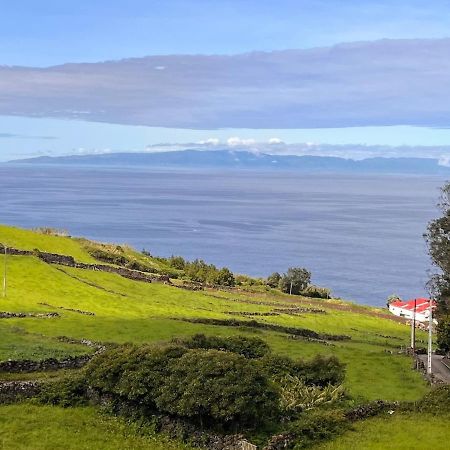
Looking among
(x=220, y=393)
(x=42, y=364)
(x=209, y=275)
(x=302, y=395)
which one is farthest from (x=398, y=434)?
(x=209, y=275)

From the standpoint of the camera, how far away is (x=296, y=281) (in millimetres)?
109500

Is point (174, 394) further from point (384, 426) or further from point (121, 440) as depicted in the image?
point (384, 426)

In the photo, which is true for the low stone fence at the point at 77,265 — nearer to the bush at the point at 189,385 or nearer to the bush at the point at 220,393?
the bush at the point at 189,385

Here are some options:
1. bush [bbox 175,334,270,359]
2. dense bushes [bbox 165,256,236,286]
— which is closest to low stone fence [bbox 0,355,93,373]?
bush [bbox 175,334,270,359]

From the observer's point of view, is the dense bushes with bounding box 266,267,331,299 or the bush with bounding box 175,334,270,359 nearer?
the bush with bounding box 175,334,270,359

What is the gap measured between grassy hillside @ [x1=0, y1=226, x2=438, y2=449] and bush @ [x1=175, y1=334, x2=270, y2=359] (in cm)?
579

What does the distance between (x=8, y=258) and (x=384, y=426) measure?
54222mm

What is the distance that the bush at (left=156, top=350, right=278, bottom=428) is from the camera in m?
25.2

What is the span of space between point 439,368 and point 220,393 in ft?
90.3

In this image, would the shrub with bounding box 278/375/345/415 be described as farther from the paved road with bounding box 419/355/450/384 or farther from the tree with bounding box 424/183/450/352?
the tree with bounding box 424/183/450/352

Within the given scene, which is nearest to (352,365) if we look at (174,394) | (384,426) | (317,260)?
(384,426)

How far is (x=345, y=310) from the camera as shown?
277 feet

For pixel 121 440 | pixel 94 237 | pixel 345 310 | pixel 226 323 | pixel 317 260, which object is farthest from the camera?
pixel 94 237

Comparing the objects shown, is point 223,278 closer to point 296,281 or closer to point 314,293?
point 296,281
